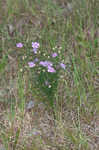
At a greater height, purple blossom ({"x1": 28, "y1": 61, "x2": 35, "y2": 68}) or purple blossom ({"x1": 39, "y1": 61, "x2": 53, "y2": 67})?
purple blossom ({"x1": 39, "y1": 61, "x2": 53, "y2": 67})

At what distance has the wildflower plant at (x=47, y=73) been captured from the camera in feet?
7.73

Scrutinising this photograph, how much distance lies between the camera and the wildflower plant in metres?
2.36

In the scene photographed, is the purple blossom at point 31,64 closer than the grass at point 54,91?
No

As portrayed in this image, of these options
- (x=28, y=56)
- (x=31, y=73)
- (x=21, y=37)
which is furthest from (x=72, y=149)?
(x=21, y=37)

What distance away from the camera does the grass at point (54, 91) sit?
228cm

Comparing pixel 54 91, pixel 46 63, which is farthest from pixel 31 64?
pixel 54 91

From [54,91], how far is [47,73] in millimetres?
173

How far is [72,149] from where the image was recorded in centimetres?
223

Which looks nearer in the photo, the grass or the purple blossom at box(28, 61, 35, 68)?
the grass

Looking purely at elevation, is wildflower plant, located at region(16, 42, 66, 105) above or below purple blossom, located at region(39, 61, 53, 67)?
below

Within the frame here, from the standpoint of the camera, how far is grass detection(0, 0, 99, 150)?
2.28m

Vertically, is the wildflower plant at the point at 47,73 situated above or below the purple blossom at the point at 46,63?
below

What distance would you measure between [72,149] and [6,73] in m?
1.09

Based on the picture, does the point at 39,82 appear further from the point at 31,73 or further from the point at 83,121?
the point at 83,121
